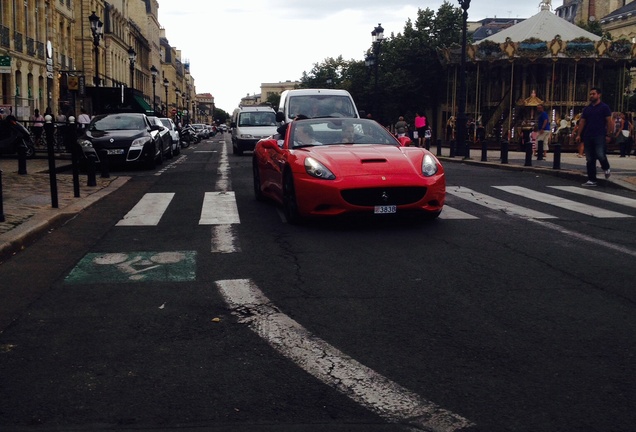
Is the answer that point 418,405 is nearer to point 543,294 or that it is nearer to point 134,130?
point 543,294

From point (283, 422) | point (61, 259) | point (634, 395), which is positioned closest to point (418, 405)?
point (283, 422)

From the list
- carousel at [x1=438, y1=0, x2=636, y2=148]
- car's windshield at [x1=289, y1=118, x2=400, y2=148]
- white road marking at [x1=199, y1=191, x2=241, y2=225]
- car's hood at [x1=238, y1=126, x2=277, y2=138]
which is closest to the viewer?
white road marking at [x1=199, y1=191, x2=241, y2=225]

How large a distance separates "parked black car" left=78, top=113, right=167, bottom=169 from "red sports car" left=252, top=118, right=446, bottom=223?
430 inches

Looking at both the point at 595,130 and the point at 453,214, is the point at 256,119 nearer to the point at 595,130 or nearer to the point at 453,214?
the point at 595,130

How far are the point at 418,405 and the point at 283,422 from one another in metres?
0.63

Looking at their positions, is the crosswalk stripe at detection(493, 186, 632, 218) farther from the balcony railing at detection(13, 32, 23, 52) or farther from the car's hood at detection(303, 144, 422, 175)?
the balcony railing at detection(13, 32, 23, 52)

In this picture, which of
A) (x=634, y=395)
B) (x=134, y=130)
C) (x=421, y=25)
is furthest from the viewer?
(x=421, y=25)

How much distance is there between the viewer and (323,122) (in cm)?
1062

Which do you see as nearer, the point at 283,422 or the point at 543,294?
the point at 283,422

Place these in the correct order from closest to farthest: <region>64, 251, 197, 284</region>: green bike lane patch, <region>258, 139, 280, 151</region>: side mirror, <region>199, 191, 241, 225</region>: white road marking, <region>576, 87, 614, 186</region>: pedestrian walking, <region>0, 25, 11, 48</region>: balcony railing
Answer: <region>64, 251, 197, 284</region>: green bike lane patch, <region>199, 191, 241, 225</region>: white road marking, <region>258, 139, 280, 151</region>: side mirror, <region>576, 87, 614, 186</region>: pedestrian walking, <region>0, 25, 11, 48</region>: balcony railing

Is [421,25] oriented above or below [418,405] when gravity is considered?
above

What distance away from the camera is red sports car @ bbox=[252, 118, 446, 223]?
28.8ft

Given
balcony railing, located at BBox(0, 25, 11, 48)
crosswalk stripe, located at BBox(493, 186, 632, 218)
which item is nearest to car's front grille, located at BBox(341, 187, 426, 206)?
crosswalk stripe, located at BBox(493, 186, 632, 218)

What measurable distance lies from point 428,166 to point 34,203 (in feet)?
19.3
